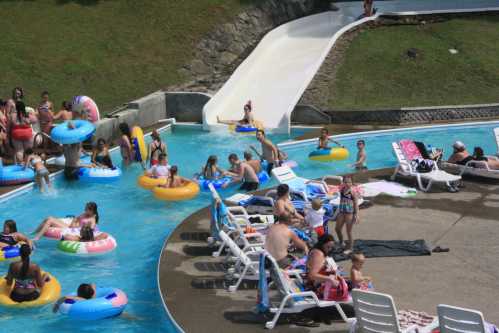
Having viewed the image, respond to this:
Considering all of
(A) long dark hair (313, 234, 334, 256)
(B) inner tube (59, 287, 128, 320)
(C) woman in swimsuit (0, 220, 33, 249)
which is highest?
(A) long dark hair (313, 234, 334, 256)

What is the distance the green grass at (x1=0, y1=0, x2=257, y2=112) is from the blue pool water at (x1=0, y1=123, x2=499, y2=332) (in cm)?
392

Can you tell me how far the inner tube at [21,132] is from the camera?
19953 mm

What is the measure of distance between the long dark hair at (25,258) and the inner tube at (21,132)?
27.7 ft

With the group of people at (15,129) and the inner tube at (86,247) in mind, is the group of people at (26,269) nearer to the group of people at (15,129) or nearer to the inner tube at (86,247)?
the inner tube at (86,247)

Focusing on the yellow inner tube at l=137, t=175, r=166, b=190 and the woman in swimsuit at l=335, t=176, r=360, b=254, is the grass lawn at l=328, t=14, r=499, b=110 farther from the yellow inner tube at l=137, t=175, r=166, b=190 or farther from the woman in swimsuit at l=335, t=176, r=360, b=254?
the woman in swimsuit at l=335, t=176, r=360, b=254

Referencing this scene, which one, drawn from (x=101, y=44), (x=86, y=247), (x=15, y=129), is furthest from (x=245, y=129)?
(x=86, y=247)

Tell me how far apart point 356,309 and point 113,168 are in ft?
38.5

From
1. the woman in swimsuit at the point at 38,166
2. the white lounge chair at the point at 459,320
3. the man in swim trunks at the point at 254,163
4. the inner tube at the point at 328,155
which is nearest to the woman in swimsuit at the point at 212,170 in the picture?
the man in swim trunks at the point at 254,163

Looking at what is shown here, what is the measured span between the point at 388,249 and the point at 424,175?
4.34 m

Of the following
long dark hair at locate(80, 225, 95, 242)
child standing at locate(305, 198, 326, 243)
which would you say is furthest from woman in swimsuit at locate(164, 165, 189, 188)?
child standing at locate(305, 198, 326, 243)

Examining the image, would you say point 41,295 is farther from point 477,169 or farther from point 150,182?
point 477,169

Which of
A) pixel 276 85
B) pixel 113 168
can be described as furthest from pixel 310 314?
pixel 276 85

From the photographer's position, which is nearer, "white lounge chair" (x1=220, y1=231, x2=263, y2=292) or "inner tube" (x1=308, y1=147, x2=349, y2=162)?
"white lounge chair" (x1=220, y1=231, x2=263, y2=292)

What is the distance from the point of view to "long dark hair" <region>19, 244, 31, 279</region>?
11875 millimetres
